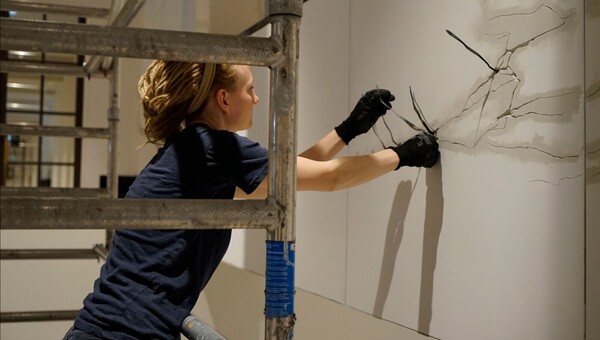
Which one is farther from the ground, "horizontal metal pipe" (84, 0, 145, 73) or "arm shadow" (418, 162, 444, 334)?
"horizontal metal pipe" (84, 0, 145, 73)

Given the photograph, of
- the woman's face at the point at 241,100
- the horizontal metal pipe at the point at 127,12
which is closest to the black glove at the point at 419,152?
the woman's face at the point at 241,100

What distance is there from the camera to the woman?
1.27 meters

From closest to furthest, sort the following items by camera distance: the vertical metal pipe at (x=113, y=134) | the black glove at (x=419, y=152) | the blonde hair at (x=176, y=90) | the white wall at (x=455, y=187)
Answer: the white wall at (x=455, y=187) < the blonde hair at (x=176, y=90) < the black glove at (x=419, y=152) < the vertical metal pipe at (x=113, y=134)

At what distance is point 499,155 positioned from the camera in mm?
1409

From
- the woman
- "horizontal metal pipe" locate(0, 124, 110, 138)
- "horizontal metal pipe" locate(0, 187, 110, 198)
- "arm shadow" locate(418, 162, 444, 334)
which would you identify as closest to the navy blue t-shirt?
the woman

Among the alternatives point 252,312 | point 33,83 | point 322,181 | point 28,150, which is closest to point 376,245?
point 322,181

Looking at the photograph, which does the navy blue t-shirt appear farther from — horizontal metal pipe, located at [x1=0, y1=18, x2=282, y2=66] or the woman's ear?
horizontal metal pipe, located at [x1=0, y1=18, x2=282, y2=66]

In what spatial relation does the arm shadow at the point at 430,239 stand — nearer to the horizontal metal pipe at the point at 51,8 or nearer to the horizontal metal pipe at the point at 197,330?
the horizontal metal pipe at the point at 197,330

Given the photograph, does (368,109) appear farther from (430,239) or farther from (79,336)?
(79,336)

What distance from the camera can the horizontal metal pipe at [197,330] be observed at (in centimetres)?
112

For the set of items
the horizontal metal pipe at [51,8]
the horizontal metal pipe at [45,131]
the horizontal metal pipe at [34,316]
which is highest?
the horizontal metal pipe at [51,8]

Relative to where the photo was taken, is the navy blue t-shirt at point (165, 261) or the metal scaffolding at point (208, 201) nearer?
the metal scaffolding at point (208, 201)

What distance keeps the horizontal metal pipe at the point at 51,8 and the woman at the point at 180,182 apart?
41.0 inches

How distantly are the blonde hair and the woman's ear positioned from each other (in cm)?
1
